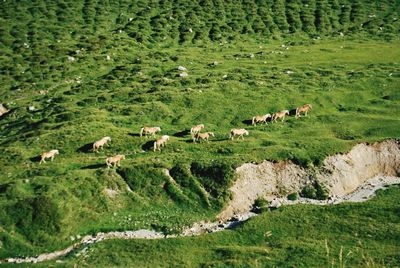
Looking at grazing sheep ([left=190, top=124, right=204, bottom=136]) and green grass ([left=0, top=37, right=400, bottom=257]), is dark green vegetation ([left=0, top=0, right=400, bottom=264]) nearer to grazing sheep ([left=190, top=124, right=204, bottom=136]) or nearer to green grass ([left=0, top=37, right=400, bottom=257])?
green grass ([left=0, top=37, right=400, bottom=257])

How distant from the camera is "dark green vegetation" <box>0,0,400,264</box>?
36.9 meters

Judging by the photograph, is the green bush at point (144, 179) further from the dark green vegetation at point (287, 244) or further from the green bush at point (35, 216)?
the green bush at point (35, 216)

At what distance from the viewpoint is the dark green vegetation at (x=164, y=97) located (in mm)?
36875

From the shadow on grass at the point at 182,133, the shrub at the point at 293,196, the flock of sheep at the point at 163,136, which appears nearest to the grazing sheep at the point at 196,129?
the flock of sheep at the point at 163,136

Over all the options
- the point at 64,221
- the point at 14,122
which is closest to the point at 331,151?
the point at 64,221

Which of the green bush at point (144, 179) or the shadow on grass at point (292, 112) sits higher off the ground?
the shadow on grass at point (292, 112)

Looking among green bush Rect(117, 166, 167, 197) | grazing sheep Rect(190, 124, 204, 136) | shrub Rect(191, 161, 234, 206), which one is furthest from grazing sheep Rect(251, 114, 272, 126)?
green bush Rect(117, 166, 167, 197)

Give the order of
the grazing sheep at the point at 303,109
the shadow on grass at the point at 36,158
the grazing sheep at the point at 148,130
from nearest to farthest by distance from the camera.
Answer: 1. the shadow on grass at the point at 36,158
2. the grazing sheep at the point at 148,130
3. the grazing sheep at the point at 303,109

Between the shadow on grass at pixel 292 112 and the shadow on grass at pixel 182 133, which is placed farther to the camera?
the shadow on grass at pixel 292 112

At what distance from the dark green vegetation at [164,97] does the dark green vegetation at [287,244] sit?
334 cm

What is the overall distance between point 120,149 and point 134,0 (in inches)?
3819

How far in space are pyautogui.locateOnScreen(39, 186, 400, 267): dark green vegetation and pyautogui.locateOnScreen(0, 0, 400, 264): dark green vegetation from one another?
334 cm

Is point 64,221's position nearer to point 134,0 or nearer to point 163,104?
point 163,104

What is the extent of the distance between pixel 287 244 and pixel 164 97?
33801 millimetres
